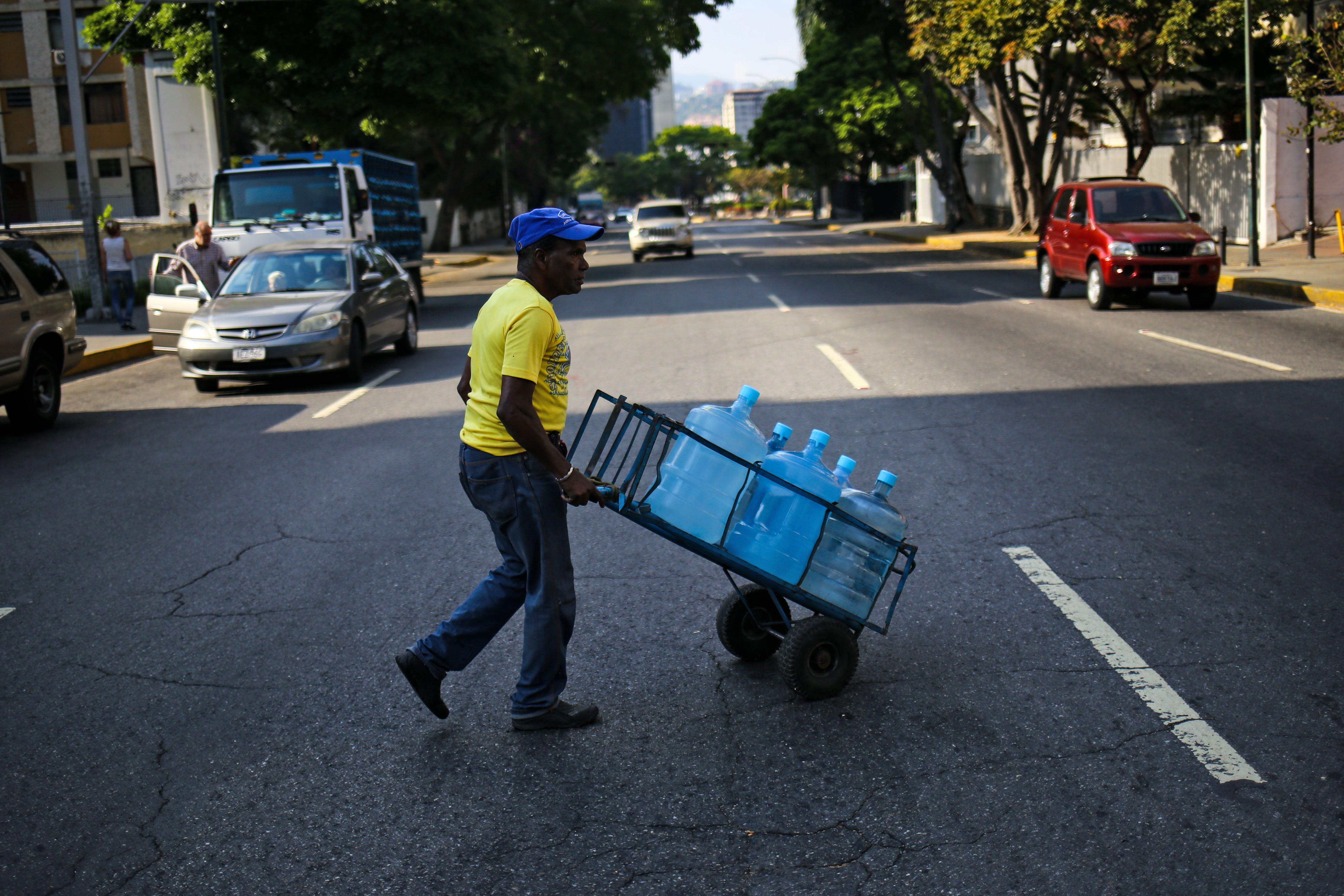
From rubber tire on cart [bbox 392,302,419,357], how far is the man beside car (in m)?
11.6

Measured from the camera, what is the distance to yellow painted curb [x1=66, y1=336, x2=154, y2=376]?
16469 millimetres

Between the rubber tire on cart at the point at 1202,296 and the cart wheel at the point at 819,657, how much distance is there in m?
14.3

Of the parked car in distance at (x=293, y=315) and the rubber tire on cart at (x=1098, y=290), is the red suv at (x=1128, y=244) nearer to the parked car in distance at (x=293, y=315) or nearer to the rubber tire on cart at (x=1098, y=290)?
the rubber tire on cart at (x=1098, y=290)

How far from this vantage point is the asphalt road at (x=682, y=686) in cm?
349

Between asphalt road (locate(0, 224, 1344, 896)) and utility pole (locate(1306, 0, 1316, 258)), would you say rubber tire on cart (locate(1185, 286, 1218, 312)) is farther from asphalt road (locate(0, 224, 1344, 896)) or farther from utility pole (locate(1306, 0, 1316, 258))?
asphalt road (locate(0, 224, 1344, 896))

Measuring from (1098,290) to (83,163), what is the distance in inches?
660

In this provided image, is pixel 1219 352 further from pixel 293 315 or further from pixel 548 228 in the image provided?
pixel 548 228

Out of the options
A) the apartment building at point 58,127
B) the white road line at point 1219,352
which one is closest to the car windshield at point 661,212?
the apartment building at point 58,127

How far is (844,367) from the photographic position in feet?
41.6

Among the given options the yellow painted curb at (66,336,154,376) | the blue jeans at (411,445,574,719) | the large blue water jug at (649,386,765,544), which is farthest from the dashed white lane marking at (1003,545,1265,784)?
the yellow painted curb at (66,336,154,376)

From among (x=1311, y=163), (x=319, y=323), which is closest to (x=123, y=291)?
(x=319, y=323)

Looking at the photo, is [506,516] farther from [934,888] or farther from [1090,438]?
[1090,438]

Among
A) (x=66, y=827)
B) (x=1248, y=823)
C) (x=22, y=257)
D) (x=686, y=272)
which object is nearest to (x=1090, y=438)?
(x=1248, y=823)

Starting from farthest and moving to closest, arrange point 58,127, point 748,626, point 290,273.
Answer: point 58,127, point 290,273, point 748,626
